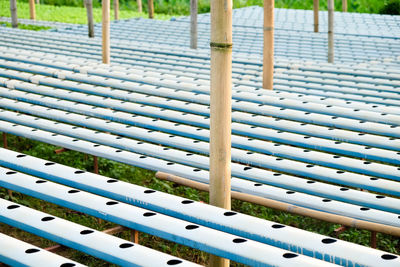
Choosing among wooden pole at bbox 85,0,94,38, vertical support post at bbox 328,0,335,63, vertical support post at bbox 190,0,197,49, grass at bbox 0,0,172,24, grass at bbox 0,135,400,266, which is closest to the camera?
grass at bbox 0,135,400,266

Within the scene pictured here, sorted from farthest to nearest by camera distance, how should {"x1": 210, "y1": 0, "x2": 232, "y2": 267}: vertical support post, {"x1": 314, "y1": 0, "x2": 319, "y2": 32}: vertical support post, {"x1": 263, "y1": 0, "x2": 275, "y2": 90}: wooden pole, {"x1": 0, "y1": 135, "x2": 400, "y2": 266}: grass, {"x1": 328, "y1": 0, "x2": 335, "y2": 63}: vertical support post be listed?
1. {"x1": 314, "y1": 0, "x2": 319, "y2": 32}: vertical support post
2. {"x1": 328, "y1": 0, "x2": 335, "y2": 63}: vertical support post
3. {"x1": 263, "y1": 0, "x2": 275, "y2": 90}: wooden pole
4. {"x1": 0, "y1": 135, "x2": 400, "y2": 266}: grass
5. {"x1": 210, "y1": 0, "x2": 232, "y2": 267}: vertical support post

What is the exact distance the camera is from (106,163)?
183 inches

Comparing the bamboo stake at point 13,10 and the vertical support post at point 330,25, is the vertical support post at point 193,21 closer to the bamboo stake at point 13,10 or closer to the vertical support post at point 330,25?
the vertical support post at point 330,25

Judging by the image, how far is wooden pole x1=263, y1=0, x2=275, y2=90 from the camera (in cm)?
473

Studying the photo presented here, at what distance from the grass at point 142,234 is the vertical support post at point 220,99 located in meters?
0.88

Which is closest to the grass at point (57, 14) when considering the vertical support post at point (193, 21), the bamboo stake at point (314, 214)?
the vertical support post at point (193, 21)

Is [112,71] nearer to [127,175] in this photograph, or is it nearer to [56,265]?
[127,175]

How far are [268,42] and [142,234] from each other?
230 centimetres

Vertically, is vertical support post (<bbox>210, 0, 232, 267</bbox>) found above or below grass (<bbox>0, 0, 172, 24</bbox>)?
below

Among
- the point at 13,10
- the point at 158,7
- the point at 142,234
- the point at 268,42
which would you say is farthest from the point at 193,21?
the point at 158,7

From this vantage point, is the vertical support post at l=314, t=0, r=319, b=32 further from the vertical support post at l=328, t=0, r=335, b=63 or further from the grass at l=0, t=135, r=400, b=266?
the grass at l=0, t=135, r=400, b=266

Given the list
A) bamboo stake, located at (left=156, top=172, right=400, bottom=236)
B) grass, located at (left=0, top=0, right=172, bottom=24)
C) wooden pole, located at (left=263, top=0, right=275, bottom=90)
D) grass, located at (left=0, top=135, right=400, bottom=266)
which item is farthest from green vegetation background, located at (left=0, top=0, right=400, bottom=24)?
bamboo stake, located at (left=156, top=172, right=400, bottom=236)

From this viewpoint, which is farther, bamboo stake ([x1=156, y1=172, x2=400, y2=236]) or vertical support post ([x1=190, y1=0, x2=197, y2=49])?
vertical support post ([x1=190, y1=0, x2=197, y2=49])

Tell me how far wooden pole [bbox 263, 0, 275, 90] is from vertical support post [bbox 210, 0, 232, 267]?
2425 millimetres
